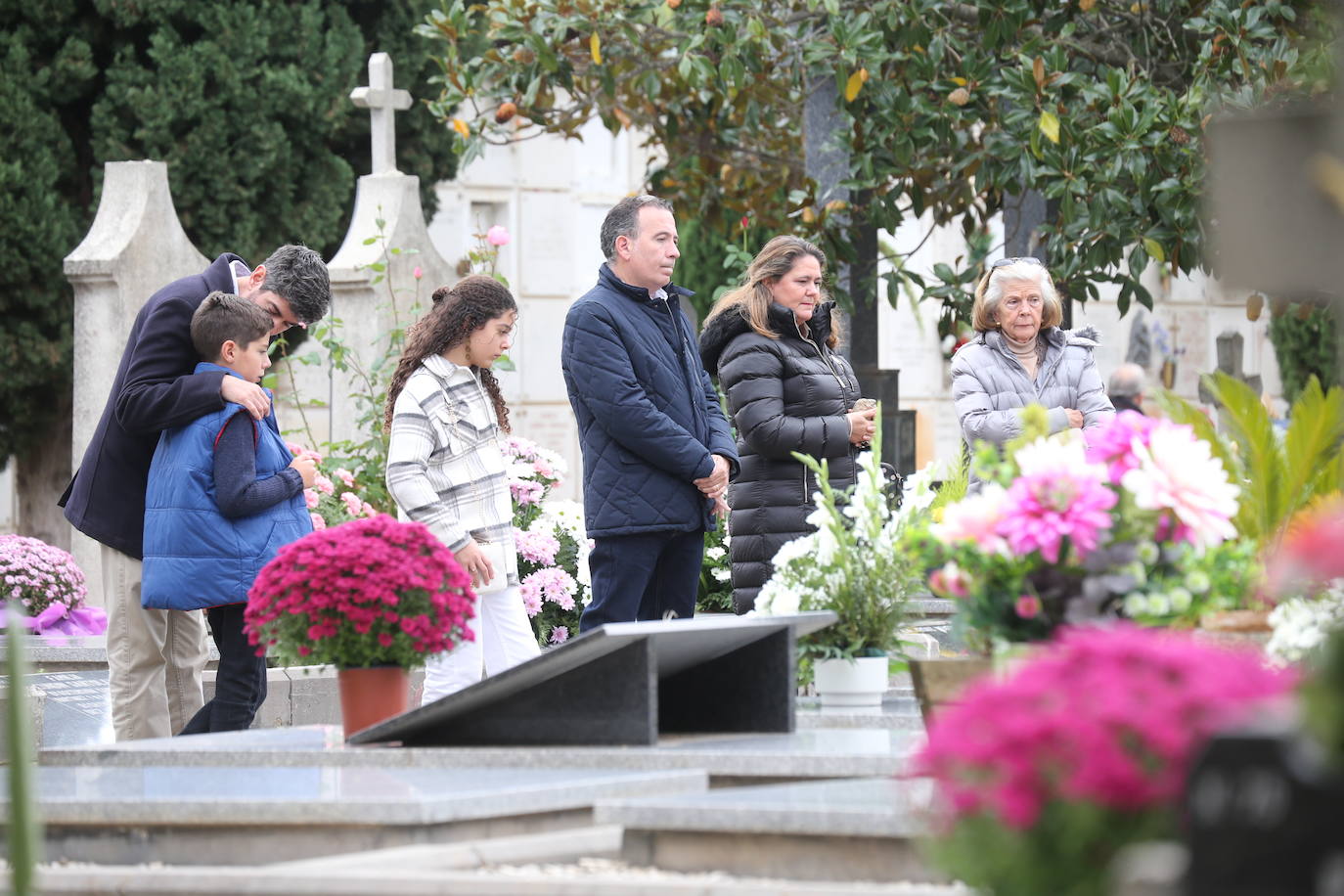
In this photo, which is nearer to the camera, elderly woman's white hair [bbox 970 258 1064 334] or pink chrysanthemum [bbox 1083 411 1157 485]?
pink chrysanthemum [bbox 1083 411 1157 485]

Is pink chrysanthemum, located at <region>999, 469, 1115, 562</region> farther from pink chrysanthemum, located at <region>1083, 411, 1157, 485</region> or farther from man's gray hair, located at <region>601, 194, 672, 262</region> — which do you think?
man's gray hair, located at <region>601, 194, 672, 262</region>

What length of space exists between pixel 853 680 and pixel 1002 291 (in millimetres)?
1905

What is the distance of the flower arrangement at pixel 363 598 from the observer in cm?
491

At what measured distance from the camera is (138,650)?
230 inches

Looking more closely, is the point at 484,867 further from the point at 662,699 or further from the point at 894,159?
the point at 894,159

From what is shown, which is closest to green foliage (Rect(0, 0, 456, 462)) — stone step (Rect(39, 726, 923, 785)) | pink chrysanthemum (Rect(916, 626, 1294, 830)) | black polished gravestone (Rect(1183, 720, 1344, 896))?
stone step (Rect(39, 726, 923, 785))

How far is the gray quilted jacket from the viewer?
6582 mm

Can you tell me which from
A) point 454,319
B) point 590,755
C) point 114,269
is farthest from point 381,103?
point 590,755

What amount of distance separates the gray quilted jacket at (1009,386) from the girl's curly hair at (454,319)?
1.64m

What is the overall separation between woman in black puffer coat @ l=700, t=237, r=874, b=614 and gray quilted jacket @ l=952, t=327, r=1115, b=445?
367mm

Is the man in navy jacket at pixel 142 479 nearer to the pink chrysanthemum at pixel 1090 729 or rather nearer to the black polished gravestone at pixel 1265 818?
the pink chrysanthemum at pixel 1090 729

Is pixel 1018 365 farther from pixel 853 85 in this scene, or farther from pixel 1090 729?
pixel 1090 729

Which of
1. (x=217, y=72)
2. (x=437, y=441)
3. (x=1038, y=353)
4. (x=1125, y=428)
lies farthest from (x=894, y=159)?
(x=217, y=72)

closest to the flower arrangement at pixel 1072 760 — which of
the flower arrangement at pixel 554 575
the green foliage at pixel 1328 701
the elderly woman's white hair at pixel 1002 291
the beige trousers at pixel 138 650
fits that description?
the green foliage at pixel 1328 701
